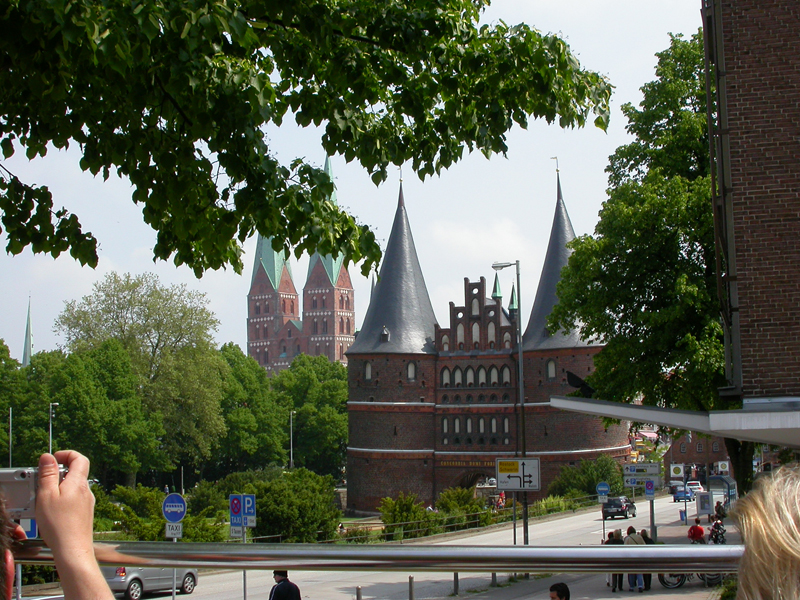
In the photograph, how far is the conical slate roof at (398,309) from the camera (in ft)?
177

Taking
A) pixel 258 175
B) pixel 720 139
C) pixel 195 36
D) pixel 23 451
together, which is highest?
pixel 720 139

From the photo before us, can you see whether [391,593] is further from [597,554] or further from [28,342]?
[28,342]

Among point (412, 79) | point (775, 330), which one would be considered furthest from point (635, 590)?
point (775, 330)

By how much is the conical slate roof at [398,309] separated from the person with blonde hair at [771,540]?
52.5m

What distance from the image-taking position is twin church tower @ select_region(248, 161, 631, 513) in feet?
167

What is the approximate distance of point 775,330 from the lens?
10.6 metres

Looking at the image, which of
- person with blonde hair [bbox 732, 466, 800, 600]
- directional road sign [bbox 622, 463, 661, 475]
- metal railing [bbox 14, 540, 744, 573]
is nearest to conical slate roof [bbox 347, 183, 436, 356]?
directional road sign [bbox 622, 463, 661, 475]

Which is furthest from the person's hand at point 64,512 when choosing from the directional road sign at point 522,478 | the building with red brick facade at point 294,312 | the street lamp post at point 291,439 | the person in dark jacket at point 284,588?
the building with red brick facade at point 294,312

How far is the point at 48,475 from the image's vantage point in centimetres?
138

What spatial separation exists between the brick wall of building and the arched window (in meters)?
40.9

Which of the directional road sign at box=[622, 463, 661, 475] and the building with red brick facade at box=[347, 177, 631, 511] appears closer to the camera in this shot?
the directional road sign at box=[622, 463, 661, 475]

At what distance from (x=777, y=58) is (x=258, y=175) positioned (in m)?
7.69

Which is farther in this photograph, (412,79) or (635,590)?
(412,79)

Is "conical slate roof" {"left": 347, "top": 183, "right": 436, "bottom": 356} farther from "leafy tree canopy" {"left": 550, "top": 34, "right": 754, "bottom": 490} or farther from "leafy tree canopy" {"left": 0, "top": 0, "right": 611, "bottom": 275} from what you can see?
"leafy tree canopy" {"left": 0, "top": 0, "right": 611, "bottom": 275}
